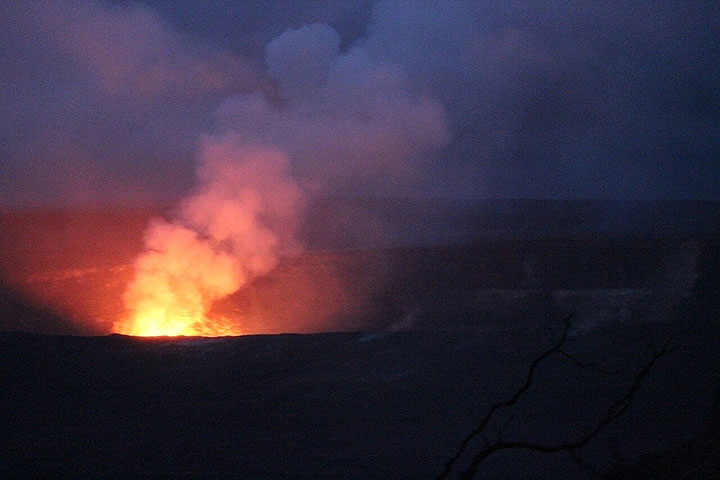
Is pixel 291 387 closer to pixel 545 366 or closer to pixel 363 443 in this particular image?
pixel 363 443

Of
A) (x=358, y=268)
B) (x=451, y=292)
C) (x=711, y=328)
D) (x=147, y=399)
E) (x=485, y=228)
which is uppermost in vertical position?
(x=485, y=228)

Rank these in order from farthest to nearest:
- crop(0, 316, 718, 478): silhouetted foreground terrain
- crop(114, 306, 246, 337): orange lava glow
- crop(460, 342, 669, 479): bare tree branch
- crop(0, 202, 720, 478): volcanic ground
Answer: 1. crop(114, 306, 246, 337): orange lava glow
2. crop(0, 316, 718, 478): silhouetted foreground terrain
3. crop(0, 202, 720, 478): volcanic ground
4. crop(460, 342, 669, 479): bare tree branch

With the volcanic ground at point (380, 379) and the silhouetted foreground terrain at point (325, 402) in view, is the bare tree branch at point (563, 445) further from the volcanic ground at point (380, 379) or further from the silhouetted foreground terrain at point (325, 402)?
the silhouetted foreground terrain at point (325, 402)

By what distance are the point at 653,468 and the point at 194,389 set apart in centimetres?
1109

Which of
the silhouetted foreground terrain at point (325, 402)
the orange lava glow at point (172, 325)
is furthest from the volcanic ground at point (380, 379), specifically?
the orange lava glow at point (172, 325)

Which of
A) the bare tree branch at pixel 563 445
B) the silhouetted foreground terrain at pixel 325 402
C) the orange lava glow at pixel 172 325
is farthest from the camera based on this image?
the orange lava glow at pixel 172 325

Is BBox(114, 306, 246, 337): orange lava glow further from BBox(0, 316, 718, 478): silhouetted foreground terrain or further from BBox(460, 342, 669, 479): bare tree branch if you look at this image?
BBox(460, 342, 669, 479): bare tree branch

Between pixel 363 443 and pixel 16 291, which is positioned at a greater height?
pixel 16 291

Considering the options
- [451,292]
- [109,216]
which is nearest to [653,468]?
[451,292]

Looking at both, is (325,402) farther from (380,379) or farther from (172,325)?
(172,325)

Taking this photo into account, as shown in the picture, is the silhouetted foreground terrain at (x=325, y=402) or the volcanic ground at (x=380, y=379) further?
the silhouetted foreground terrain at (x=325, y=402)

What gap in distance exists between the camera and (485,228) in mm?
51750

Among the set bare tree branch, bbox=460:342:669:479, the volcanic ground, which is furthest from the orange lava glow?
bare tree branch, bbox=460:342:669:479

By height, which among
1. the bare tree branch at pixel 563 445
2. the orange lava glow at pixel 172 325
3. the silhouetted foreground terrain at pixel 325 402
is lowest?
the bare tree branch at pixel 563 445
